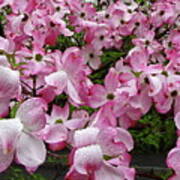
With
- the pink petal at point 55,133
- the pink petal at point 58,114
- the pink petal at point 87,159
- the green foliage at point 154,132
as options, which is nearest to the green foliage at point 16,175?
the green foliage at point 154,132

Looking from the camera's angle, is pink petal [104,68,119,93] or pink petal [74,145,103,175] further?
pink petal [104,68,119,93]

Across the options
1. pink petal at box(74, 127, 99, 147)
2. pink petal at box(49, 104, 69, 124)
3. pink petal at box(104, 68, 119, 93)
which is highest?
pink petal at box(74, 127, 99, 147)

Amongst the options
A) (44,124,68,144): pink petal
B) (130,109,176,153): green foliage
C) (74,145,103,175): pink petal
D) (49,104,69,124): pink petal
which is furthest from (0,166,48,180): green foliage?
(74,145,103,175): pink petal

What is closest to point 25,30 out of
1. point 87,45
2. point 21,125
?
point 87,45

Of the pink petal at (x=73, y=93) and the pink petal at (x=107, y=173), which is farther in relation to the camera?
the pink petal at (x=73, y=93)

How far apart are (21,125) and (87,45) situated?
80 cm

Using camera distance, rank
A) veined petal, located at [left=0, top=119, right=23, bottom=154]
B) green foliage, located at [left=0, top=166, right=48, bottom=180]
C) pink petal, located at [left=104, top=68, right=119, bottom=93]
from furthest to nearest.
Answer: green foliage, located at [left=0, top=166, right=48, bottom=180] → pink petal, located at [left=104, top=68, right=119, bottom=93] → veined petal, located at [left=0, top=119, right=23, bottom=154]

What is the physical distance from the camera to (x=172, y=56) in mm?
869

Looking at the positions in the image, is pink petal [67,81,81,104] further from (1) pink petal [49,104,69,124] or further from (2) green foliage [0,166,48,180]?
(2) green foliage [0,166,48,180]

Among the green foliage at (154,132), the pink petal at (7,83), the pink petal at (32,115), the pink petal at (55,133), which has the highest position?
the pink petal at (7,83)

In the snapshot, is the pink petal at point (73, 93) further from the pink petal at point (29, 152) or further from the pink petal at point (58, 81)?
the pink petal at point (29, 152)

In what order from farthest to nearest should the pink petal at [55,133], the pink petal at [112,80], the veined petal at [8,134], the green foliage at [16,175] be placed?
the green foliage at [16,175]
the pink petal at [112,80]
the pink petal at [55,133]
the veined petal at [8,134]

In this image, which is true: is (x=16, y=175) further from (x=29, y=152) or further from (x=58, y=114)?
(x=29, y=152)

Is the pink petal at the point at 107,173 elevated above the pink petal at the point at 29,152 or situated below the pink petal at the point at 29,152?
below
